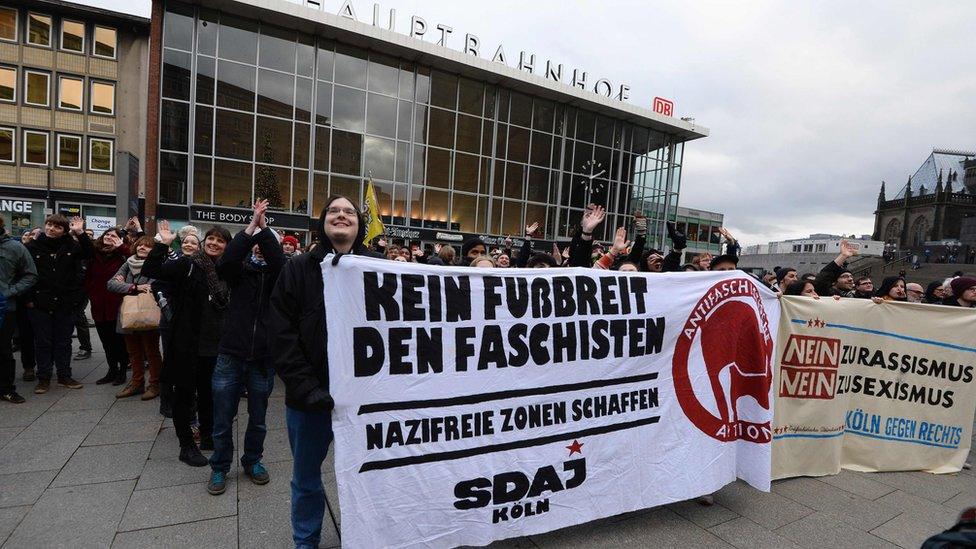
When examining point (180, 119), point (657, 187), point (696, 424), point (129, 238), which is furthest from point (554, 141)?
point (696, 424)

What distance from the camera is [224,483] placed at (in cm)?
332

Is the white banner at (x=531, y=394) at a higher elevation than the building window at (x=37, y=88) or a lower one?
lower

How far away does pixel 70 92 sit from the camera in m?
24.3

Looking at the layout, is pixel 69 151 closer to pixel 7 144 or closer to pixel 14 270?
pixel 7 144

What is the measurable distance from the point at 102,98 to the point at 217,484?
30.4 m

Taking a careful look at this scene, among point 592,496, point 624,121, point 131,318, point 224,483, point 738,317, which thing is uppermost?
point 624,121

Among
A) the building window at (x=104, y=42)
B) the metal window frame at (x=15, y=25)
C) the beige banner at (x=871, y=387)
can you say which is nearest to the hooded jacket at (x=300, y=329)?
the beige banner at (x=871, y=387)

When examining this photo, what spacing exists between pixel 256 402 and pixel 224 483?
0.61 meters

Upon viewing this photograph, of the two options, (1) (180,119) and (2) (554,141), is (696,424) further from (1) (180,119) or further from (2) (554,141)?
(2) (554,141)

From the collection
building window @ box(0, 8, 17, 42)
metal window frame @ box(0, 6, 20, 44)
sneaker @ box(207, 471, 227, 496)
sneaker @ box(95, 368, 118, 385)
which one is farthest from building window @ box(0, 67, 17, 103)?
sneaker @ box(207, 471, 227, 496)

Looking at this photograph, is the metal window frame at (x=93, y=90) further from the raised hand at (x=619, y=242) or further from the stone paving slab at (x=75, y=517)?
the raised hand at (x=619, y=242)

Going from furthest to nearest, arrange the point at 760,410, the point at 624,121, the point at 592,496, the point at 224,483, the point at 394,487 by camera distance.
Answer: the point at 624,121 → the point at 760,410 → the point at 224,483 → the point at 592,496 → the point at 394,487

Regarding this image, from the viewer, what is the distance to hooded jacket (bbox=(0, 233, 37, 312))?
16.0 feet

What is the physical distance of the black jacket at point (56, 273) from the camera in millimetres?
5227
